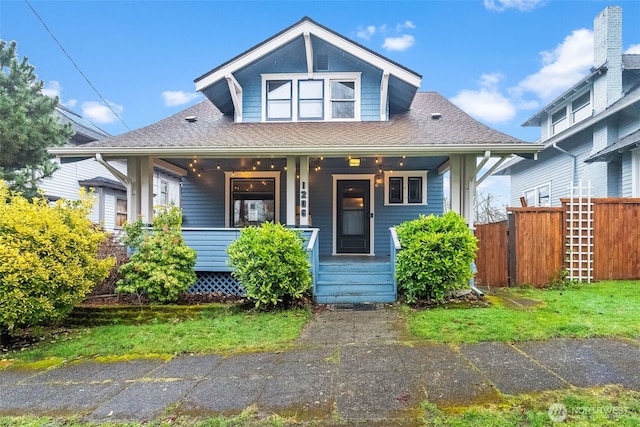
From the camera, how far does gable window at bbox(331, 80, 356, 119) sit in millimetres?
9453

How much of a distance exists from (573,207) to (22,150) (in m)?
13.6

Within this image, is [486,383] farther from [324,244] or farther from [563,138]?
[563,138]

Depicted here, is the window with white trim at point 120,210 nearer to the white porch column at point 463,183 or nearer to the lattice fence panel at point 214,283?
the lattice fence panel at point 214,283

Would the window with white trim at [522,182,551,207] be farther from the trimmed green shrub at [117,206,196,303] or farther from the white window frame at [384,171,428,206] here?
the trimmed green shrub at [117,206,196,303]

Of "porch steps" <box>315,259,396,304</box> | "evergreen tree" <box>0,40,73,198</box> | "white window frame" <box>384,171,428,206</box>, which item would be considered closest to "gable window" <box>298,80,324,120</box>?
"white window frame" <box>384,171,428,206</box>

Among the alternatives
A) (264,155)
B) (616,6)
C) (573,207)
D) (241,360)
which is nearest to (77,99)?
(264,155)

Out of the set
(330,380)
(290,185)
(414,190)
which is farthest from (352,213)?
(330,380)

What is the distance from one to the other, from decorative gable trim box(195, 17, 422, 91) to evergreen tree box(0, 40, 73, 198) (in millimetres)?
4586

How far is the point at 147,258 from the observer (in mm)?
6297

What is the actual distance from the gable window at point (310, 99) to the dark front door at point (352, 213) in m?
1.94

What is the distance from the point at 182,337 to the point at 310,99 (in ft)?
22.1

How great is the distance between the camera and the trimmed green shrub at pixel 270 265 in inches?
236

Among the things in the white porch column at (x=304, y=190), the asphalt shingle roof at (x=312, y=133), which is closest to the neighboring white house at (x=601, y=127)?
the asphalt shingle roof at (x=312, y=133)

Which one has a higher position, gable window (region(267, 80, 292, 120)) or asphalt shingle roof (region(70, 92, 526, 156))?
gable window (region(267, 80, 292, 120))
